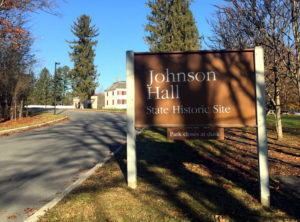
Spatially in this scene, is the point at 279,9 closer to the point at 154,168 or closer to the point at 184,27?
the point at 154,168

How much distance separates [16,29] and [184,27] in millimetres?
13252

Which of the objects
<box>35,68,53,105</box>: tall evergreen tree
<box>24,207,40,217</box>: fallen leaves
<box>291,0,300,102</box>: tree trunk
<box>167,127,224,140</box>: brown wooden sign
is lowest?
<box>24,207,40,217</box>: fallen leaves

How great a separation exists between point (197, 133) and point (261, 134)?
1149 mm

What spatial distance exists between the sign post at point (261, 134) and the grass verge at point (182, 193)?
255 mm

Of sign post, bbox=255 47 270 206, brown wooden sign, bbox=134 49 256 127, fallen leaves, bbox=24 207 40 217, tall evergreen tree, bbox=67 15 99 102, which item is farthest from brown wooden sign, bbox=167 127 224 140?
tall evergreen tree, bbox=67 15 99 102

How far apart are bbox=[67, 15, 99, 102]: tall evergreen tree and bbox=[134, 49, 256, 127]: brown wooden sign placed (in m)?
47.7

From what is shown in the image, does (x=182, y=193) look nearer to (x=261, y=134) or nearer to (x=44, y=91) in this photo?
(x=261, y=134)

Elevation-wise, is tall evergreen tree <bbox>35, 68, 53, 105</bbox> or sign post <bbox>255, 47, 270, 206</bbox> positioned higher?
tall evergreen tree <bbox>35, 68, 53, 105</bbox>

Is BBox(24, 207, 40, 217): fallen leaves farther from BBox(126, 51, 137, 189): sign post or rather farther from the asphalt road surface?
BBox(126, 51, 137, 189): sign post

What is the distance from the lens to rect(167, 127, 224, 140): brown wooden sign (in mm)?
4391

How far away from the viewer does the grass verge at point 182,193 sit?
338 centimetres

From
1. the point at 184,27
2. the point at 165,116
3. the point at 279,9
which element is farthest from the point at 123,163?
the point at 184,27

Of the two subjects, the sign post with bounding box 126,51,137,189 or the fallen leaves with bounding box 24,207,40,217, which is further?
the sign post with bounding box 126,51,137,189

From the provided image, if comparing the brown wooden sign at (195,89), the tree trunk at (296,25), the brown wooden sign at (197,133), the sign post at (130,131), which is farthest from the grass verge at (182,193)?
the tree trunk at (296,25)
